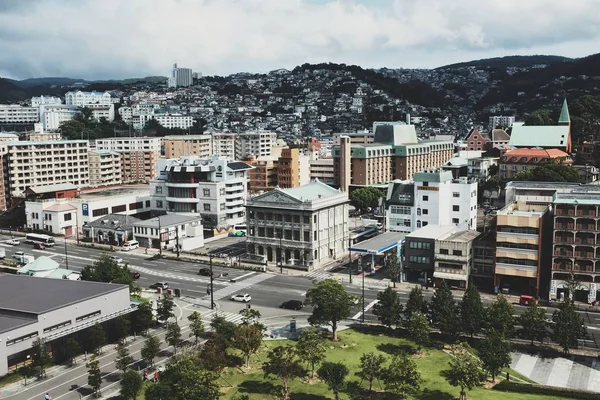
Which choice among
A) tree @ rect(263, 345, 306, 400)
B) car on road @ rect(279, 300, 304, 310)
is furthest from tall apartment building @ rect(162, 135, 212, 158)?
tree @ rect(263, 345, 306, 400)

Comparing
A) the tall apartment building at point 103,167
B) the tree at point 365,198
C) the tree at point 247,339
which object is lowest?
the tree at point 247,339

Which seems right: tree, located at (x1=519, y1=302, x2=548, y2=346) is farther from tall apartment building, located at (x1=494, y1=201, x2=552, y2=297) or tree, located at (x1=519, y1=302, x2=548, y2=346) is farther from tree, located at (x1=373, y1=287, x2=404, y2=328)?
tall apartment building, located at (x1=494, y1=201, x2=552, y2=297)

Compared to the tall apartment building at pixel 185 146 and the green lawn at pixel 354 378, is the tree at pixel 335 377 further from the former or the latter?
the tall apartment building at pixel 185 146

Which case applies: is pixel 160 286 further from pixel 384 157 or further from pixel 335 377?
pixel 384 157

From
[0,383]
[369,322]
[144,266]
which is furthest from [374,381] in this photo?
[144,266]

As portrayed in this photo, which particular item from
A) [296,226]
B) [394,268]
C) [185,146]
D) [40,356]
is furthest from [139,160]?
[40,356]

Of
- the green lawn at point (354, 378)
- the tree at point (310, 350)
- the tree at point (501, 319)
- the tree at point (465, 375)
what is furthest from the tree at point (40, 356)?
the tree at point (501, 319)
